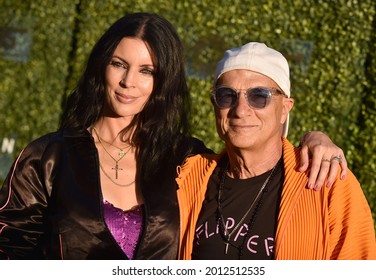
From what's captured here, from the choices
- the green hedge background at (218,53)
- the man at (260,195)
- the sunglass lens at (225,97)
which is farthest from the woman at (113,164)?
the green hedge background at (218,53)

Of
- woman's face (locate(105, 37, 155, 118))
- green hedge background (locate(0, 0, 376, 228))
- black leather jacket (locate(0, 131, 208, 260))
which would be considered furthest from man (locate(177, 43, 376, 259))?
green hedge background (locate(0, 0, 376, 228))

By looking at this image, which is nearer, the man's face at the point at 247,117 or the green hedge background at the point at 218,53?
the man's face at the point at 247,117

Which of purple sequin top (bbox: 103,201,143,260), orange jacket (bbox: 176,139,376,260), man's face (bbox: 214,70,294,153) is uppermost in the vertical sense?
man's face (bbox: 214,70,294,153)

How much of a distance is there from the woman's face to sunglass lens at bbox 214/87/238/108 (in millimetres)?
448

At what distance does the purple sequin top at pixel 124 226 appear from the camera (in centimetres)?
328

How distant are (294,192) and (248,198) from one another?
233 millimetres

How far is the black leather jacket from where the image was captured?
3.23m

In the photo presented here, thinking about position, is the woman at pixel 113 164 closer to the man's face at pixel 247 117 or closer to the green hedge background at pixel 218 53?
the man's face at pixel 247 117

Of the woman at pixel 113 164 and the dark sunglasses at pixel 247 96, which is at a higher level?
the dark sunglasses at pixel 247 96

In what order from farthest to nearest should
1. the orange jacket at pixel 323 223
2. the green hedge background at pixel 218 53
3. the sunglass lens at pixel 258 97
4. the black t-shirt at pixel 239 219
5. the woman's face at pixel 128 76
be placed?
the green hedge background at pixel 218 53
the woman's face at pixel 128 76
the sunglass lens at pixel 258 97
the black t-shirt at pixel 239 219
the orange jacket at pixel 323 223

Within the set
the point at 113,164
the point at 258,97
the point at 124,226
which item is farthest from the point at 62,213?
the point at 258,97

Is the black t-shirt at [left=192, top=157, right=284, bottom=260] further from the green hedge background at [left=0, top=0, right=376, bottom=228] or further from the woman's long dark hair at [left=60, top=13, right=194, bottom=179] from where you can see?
the green hedge background at [left=0, top=0, right=376, bottom=228]

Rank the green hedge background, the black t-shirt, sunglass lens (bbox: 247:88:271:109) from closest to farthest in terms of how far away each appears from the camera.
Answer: the black t-shirt
sunglass lens (bbox: 247:88:271:109)
the green hedge background

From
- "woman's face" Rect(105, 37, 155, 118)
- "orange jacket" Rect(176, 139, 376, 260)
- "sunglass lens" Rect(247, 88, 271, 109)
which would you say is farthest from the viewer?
"woman's face" Rect(105, 37, 155, 118)
